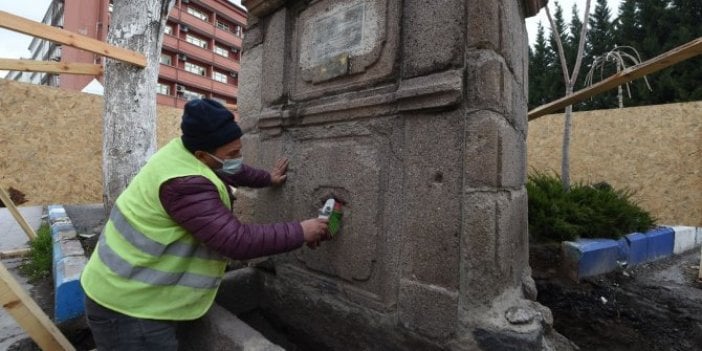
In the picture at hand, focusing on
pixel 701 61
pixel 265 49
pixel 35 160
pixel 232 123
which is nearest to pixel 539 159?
pixel 265 49

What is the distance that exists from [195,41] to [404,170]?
123 feet

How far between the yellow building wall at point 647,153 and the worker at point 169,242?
28.5 feet

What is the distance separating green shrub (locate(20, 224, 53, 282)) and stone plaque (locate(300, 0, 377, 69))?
3726 millimetres

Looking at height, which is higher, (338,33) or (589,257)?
(338,33)

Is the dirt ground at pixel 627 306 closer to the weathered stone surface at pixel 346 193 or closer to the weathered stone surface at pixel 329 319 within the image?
the weathered stone surface at pixel 329 319

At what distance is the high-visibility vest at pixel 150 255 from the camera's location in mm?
1535

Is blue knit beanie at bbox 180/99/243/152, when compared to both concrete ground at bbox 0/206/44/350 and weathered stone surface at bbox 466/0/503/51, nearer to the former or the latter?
weathered stone surface at bbox 466/0/503/51

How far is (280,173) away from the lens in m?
2.43

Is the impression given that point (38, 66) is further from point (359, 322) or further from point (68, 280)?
point (359, 322)

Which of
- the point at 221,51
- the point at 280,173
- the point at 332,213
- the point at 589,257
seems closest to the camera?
the point at 332,213

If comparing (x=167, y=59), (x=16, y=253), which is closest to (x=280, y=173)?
(x=16, y=253)

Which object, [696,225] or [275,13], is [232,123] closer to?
[275,13]

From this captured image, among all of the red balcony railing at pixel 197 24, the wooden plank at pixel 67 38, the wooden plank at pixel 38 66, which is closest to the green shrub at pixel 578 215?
the wooden plank at pixel 67 38

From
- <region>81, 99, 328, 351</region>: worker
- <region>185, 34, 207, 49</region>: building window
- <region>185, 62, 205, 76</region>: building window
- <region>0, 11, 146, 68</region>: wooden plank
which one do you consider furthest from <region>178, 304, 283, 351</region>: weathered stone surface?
<region>185, 34, 207, 49</region>: building window
